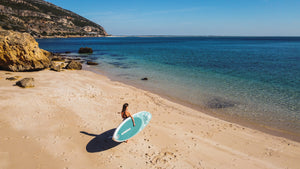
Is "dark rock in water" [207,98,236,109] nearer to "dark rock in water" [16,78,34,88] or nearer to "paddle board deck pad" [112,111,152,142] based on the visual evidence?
"paddle board deck pad" [112,111,152,142]

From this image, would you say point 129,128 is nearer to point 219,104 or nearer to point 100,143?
point 100,143

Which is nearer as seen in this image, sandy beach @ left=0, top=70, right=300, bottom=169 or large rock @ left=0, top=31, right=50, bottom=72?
sandy beach @ left=0, top=70, right=300, bottom=169

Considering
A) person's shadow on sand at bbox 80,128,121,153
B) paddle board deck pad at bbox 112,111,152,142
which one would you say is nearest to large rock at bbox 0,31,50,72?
person's shadow on sand at bbox 80,128,121,153

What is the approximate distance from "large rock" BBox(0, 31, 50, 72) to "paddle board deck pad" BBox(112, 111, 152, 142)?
18.8m

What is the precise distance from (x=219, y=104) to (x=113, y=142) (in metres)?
9.82

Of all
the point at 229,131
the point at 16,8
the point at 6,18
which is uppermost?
the point at 16,8

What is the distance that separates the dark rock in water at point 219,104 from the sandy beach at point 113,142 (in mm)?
2097

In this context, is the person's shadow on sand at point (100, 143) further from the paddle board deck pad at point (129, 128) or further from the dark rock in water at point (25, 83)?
the dark rock in water at point (25, 83)

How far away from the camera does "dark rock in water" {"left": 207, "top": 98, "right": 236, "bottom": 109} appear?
13648 millimetres

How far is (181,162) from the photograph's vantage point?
6.83 metres

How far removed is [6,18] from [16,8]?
128 feet

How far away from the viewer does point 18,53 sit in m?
19.2

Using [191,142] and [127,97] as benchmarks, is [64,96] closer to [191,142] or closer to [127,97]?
[127,97]

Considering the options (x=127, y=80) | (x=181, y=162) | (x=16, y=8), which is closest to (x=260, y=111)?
(x=181, y=162)
